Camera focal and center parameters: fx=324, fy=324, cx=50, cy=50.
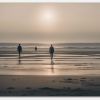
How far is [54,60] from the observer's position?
221 centimetres

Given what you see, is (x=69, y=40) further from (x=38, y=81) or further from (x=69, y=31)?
(x=38, y=81)

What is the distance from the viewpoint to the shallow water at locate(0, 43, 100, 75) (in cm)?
217

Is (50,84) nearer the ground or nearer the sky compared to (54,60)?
nearer the ground

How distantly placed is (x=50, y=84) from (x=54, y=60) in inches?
6.6

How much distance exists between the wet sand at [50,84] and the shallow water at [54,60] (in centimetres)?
3

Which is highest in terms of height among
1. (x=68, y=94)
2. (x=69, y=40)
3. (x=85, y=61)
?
(x=69, y=40)

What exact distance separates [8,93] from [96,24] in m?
0.74

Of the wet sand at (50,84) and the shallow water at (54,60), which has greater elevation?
the shallow water at (54,60)

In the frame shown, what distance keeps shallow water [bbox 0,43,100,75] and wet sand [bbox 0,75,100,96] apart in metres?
0.03

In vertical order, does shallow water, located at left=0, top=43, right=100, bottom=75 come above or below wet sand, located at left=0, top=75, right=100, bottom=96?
above

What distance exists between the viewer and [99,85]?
7.10 feet

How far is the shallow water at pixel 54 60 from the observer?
2.17 m

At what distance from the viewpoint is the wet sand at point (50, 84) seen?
2.12m

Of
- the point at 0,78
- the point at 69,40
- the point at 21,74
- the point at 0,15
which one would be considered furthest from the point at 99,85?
the point at 0,15
